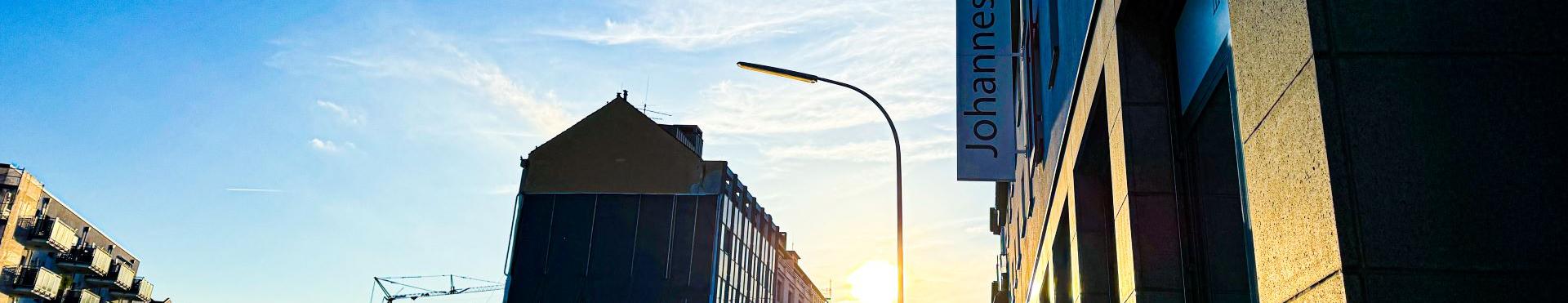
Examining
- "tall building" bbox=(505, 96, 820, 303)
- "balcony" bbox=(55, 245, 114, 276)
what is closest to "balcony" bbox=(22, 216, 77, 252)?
"balcony" bbox=(55, 245, 114, 276)

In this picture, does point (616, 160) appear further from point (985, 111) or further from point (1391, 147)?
point (1391, 147)

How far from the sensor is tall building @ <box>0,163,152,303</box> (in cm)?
6475

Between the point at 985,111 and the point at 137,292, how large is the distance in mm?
91634

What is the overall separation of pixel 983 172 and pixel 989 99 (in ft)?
3.85

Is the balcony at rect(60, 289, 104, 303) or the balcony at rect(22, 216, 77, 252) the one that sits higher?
the balcony at rect(22, 216, 77, 252)

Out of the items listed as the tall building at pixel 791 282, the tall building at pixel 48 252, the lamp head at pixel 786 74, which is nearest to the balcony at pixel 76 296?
the tall building at pixel 48 252

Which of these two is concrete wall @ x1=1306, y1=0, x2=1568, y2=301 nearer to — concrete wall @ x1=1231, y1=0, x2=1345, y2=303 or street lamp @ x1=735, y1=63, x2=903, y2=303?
concrete wall @ x1=1231, y1=0, x2=1345, y2=303

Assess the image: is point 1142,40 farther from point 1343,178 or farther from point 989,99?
point 989,99

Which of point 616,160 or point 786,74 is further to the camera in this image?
point 616,160

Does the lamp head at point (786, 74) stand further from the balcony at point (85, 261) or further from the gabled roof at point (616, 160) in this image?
the balcony at point (85, 261)

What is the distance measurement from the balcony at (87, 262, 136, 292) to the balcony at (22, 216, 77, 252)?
30.4ft

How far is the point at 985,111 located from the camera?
17.0m

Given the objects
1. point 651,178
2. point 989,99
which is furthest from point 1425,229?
point 651,178

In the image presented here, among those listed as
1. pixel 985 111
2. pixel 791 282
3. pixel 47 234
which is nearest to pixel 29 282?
pixel 47 234
